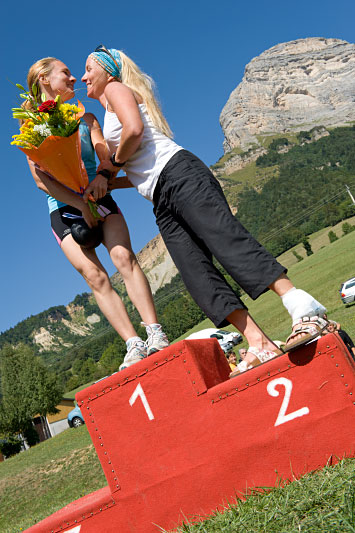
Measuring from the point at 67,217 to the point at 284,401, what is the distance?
2.29 metres

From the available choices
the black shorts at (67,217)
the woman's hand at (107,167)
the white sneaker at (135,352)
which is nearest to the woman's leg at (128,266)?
the black shorts at (67,217)

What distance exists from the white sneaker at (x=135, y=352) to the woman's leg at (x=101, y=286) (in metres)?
0.23

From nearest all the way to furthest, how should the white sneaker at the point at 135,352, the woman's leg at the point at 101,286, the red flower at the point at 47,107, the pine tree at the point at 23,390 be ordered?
the white sneaker at the point at 135,352 < the red flower at the point at 47,107 < the woman's leg at the point at 101,286 < the pine tree at the point at 23,390

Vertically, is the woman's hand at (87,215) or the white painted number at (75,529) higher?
the woman's hand at (87,215)

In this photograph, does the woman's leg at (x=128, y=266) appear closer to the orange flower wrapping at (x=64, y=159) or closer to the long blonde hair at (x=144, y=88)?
the orange flower wrapping at (x=64, y=159)

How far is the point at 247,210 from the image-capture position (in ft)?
504

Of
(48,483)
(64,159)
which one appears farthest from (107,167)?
(48,483)

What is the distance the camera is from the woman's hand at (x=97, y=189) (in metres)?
3.86

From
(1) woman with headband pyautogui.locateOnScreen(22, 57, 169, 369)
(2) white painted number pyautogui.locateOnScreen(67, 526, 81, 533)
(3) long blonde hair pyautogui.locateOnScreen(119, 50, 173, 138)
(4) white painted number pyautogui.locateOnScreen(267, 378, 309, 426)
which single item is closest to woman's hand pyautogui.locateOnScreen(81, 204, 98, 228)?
(1) woman with headband pyautogui.locateOnScreen(22, 57, 169, 369)

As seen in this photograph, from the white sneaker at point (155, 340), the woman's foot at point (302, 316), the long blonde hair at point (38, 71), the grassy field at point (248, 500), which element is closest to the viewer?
the grassy field at point (248, 500)

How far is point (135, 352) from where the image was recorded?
11.8ft

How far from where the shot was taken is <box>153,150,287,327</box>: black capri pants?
305 cm

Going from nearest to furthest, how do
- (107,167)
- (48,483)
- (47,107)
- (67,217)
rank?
(47,107)
(107,167)
(67,217)
(48,483)

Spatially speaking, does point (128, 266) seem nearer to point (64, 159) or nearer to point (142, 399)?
point (64, 159)
